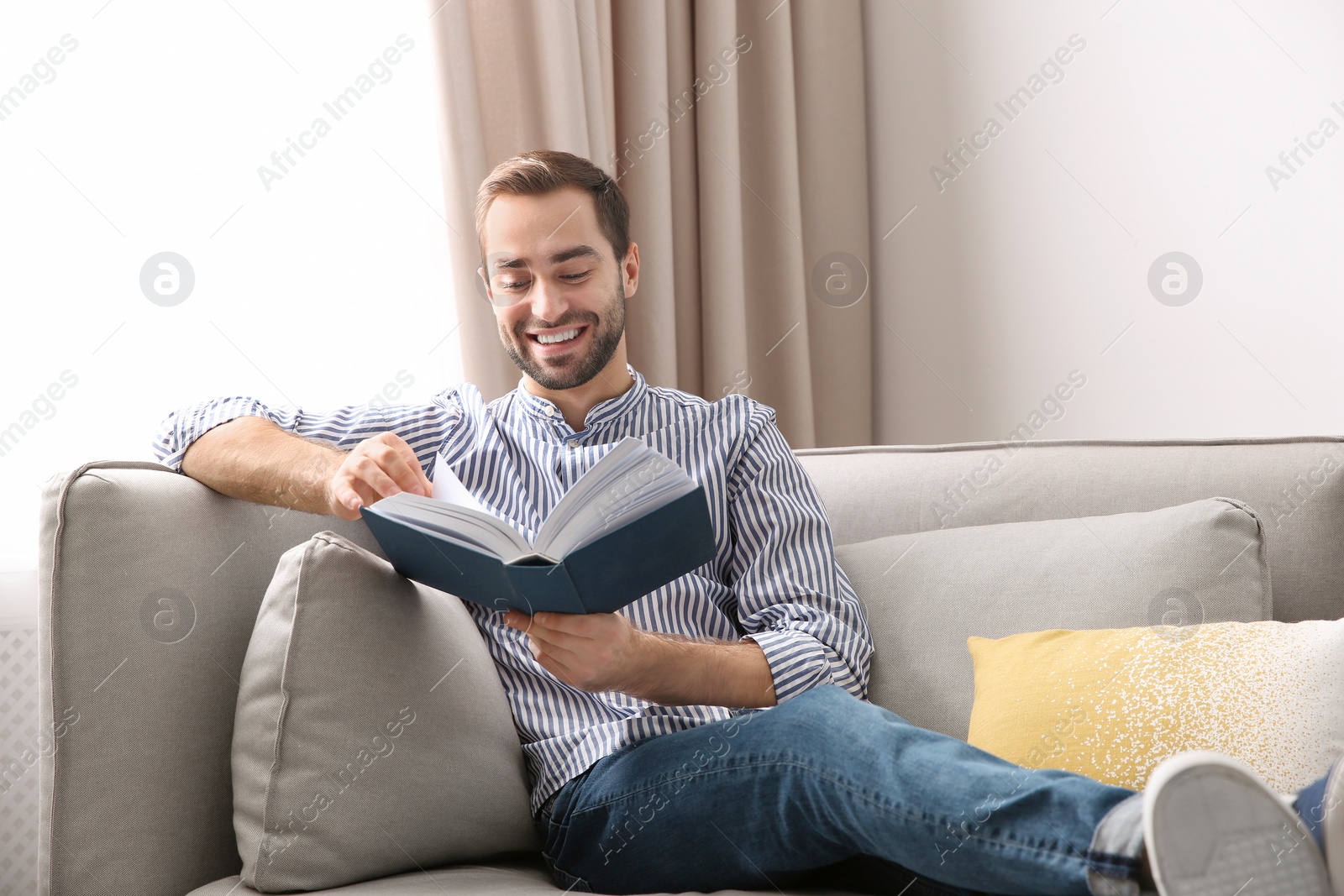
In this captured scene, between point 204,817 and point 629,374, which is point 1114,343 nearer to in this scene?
point 629,374

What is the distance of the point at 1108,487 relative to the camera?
1.38m

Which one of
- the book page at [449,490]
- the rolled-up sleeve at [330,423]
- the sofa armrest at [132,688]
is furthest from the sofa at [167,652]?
the book page at [449,490]

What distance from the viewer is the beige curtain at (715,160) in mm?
1981

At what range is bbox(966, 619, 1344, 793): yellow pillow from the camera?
3.27ft

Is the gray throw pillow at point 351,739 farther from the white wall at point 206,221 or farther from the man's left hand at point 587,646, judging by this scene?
the white wall at point 206,221

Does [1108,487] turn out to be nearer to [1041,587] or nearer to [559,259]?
[1041,587]

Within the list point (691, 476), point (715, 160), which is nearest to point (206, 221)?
point (691, 476)

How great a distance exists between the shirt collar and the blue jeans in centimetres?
47

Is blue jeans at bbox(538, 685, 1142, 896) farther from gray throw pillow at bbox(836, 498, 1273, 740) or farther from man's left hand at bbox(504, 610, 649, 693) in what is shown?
gray throw pillow at bbox(836, 498, 1273, 740)

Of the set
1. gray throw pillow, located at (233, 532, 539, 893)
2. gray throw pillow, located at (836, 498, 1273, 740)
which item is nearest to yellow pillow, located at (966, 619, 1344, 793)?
gray throw pillow, located at (836, 498, 1273, 740)

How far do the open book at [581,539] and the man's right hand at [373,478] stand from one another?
12 cm

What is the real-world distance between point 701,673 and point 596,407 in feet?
1.46

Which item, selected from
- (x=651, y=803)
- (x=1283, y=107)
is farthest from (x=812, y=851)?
(x=1283, y=107)

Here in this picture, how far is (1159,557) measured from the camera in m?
1.20
